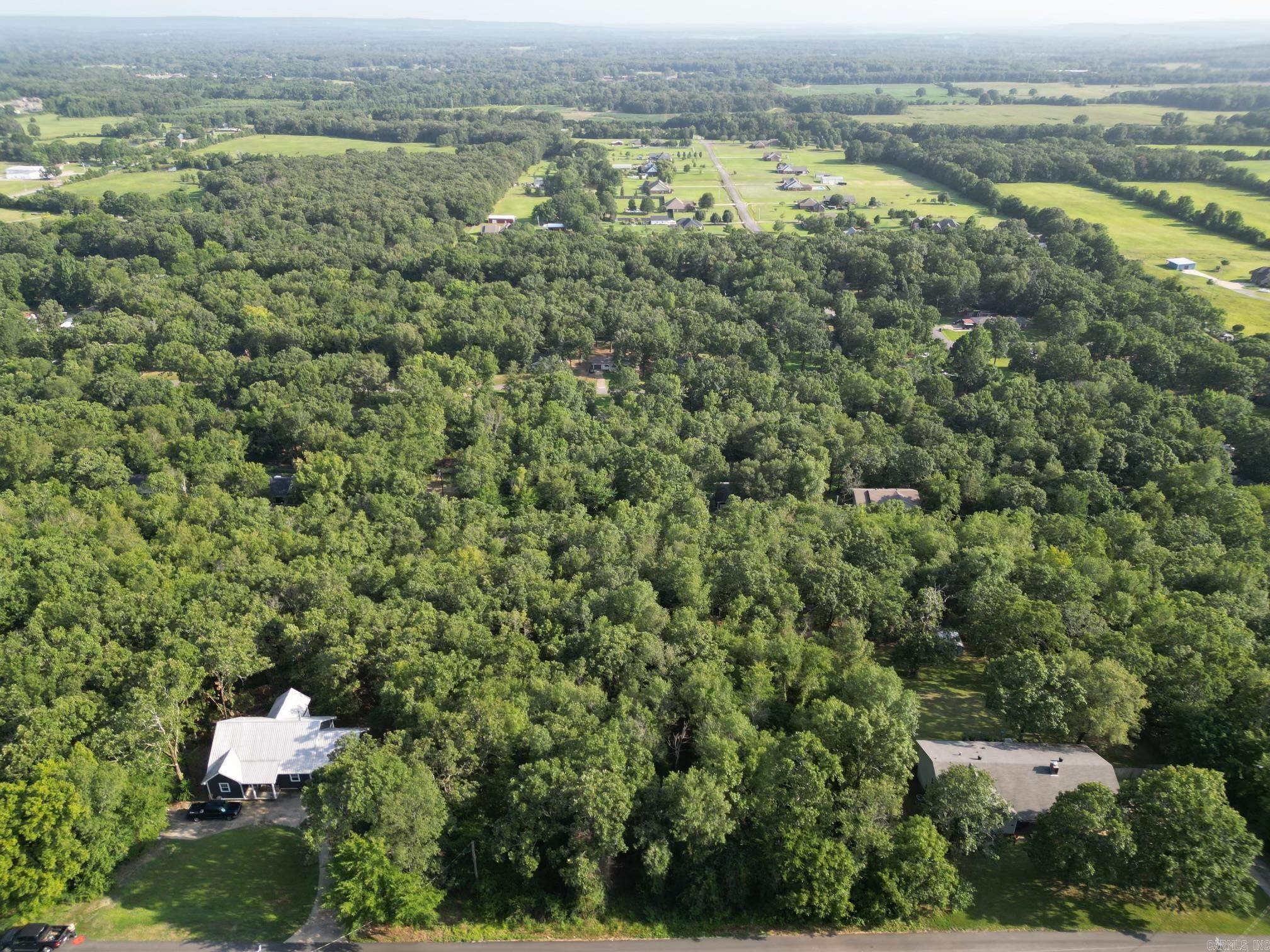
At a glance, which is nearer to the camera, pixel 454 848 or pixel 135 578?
pixel 454 848

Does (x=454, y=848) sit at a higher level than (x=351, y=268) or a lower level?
lower

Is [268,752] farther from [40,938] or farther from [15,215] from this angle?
[15,215]

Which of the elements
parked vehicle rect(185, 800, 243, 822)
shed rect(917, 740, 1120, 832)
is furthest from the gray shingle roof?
parked vehicle rect(185, 800, 243, 822)

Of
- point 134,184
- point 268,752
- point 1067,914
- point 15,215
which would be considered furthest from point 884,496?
point 134,184

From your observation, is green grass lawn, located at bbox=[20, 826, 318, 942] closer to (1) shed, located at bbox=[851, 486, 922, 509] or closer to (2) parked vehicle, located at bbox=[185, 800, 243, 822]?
(2) parked vehicle, located at bbox=[185, 800, 243, 822]

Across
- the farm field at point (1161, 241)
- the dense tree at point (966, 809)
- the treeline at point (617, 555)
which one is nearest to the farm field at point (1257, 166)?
the farm field at point (1161, 241)

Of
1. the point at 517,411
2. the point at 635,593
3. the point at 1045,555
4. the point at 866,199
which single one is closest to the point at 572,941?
the point at 635,593

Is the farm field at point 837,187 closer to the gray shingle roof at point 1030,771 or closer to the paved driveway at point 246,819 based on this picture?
the gray shingle roof at point 1030,771

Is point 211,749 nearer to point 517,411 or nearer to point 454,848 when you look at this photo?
point 454,848
